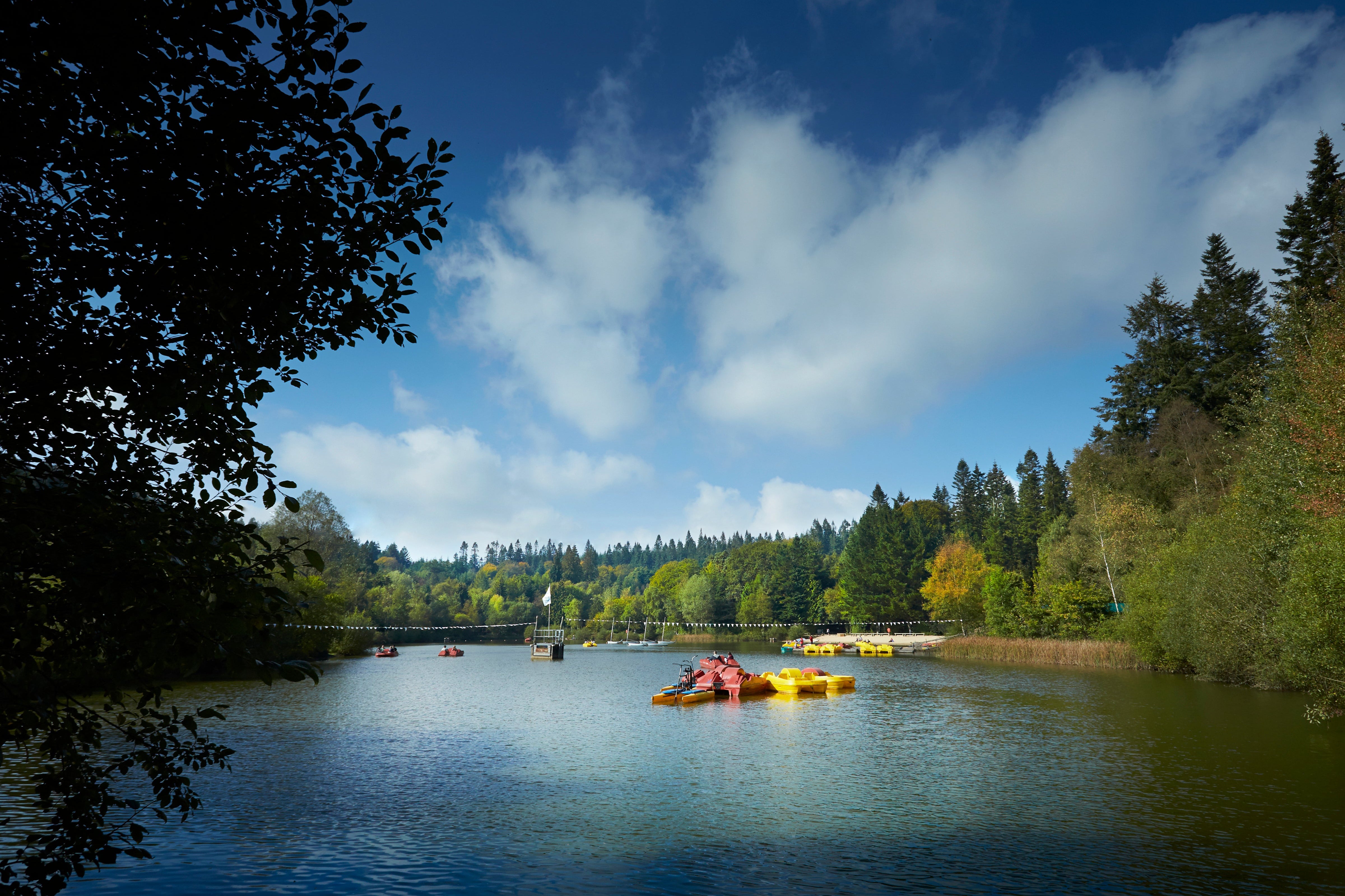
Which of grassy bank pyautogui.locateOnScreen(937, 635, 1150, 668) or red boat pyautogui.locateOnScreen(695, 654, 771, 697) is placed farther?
grassy bank pyautogui.locateOnScreen(937, 635, 1150, 668)

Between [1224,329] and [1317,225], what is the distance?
1153 centimetres

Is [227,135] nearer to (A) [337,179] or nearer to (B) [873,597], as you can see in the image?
(A) [337,179]

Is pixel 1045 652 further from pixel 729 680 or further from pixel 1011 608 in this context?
pixel 729 680

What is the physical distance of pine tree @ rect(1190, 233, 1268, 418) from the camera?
58.2 m

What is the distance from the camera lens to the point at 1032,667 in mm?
61188

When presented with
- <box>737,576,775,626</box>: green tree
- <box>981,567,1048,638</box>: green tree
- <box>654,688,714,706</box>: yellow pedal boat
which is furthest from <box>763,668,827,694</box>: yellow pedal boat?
<box>737,576,775,626</box>: green tree

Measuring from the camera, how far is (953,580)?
366 feet

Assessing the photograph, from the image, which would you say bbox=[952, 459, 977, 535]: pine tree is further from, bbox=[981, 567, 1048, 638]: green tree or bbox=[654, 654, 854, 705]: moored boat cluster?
bbox=[654, 654, 854, 705]: moored boat cluster

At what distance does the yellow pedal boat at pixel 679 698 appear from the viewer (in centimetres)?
4166

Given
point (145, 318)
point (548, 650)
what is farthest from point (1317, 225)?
point (548, 650)

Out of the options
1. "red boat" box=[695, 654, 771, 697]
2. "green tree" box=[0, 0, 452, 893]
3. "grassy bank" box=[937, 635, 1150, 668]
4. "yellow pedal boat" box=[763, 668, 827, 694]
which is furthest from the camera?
"grassy bank" box=[937, 635, 1150, 668]

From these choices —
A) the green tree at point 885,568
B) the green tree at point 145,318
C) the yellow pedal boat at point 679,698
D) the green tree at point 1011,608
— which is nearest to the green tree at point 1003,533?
the green tree at point 885,568

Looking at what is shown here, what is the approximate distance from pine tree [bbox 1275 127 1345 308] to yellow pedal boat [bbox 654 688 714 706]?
44608 millimetres

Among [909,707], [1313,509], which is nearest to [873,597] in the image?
[909,707]
